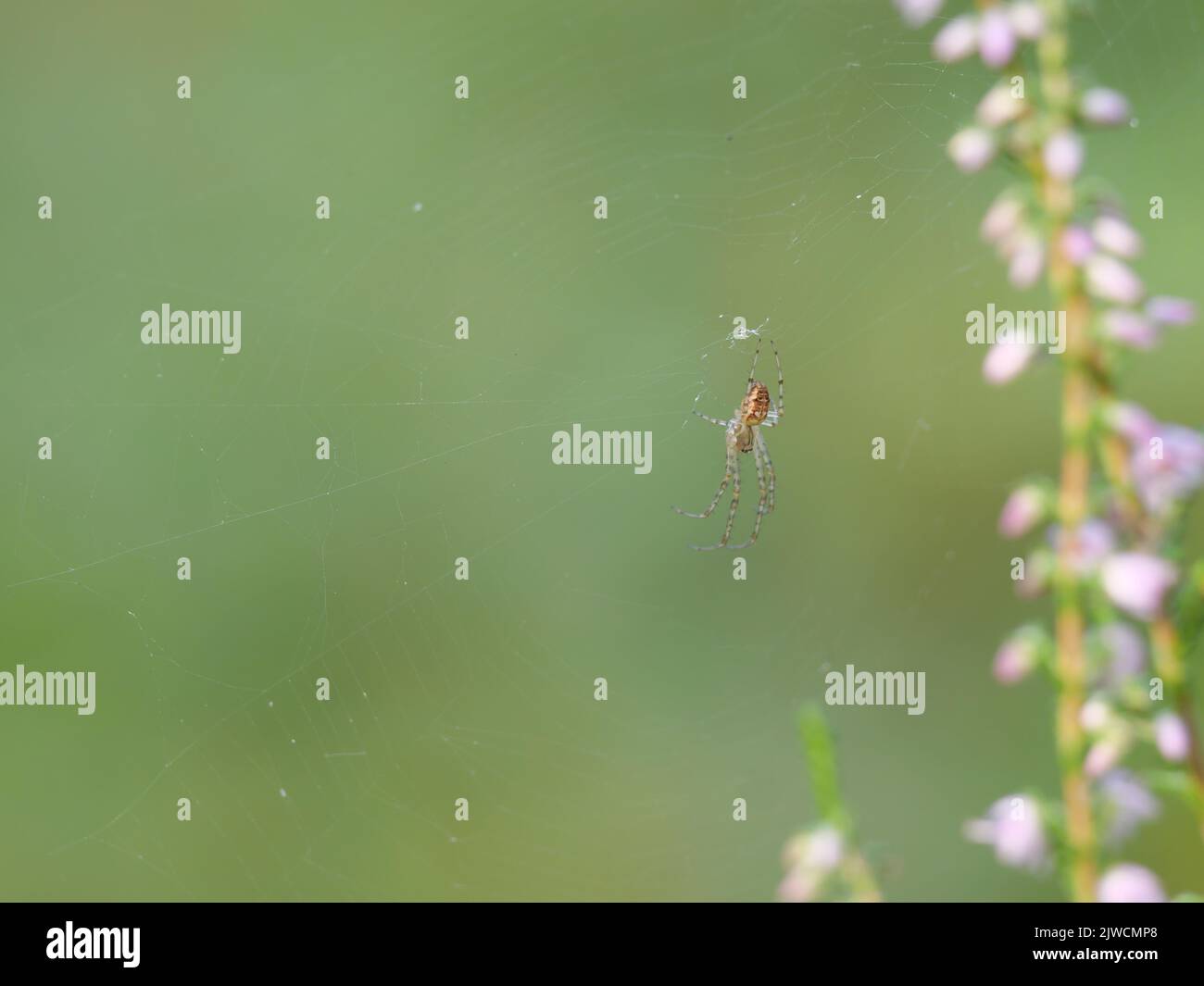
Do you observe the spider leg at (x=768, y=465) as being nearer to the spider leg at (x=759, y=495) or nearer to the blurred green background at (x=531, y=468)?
the spider leg at (x=759, y=495)

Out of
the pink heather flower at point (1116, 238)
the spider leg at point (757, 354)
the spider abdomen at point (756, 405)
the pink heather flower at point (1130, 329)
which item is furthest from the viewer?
the spider leg at point (757, 354)

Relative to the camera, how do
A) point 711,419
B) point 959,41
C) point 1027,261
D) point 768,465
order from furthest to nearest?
point 768,465 < point 711,419 < point 959,41 < point 1027,261

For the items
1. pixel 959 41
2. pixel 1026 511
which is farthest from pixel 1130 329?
pixel 959 41

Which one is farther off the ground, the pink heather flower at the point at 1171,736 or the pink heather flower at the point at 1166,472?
the pink heather flower at the point at 1166,472

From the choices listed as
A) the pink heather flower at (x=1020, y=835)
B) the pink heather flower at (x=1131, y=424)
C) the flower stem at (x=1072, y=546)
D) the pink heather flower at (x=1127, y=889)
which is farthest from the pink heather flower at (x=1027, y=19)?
the pink heather flower at (x=1127, y=889)

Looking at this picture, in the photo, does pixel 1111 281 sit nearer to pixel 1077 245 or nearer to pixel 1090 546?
pixel 1077 245

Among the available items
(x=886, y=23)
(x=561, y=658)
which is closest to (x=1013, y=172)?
(x=886, y=23)
